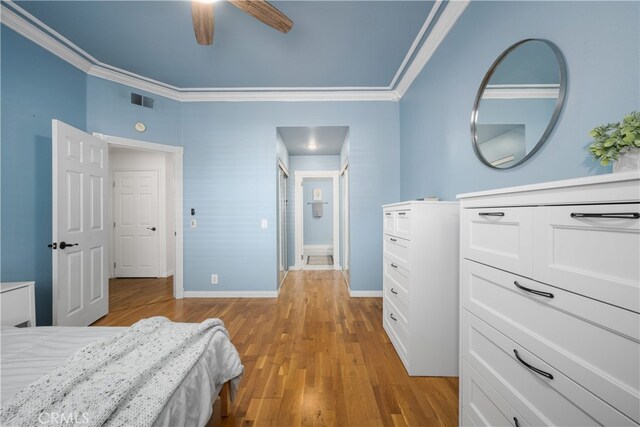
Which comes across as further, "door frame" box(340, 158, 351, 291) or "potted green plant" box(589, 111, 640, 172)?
"door frame" box(340, 158, 351, 291)

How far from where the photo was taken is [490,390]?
941mm

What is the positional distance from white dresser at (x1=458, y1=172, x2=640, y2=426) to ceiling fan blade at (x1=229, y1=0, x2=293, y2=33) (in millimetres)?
1765

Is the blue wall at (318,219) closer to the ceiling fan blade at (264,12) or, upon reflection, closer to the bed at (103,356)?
the ceiling fan blade at (264,12)

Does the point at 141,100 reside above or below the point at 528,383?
above

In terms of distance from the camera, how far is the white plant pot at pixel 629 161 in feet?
2.30

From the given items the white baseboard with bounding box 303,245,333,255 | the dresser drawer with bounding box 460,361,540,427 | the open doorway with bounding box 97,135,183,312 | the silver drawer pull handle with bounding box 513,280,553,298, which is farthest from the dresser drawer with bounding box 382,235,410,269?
the white baseboard with bounding box 303,245,333,255

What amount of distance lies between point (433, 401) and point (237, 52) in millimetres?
3395

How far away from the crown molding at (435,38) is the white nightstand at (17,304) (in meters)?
3.80

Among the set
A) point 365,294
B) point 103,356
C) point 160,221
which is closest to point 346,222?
point 365,294

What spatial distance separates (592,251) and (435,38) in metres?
2.26

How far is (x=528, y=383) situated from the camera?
A: 2.54 ft

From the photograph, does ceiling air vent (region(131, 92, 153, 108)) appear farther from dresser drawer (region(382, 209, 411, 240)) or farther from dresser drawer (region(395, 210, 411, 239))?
dresser drawer (region(395, 210, 411, 239))

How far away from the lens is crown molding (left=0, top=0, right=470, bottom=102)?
1.94 metres

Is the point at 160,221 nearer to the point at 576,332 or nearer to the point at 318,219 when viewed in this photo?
the point at 318,219
